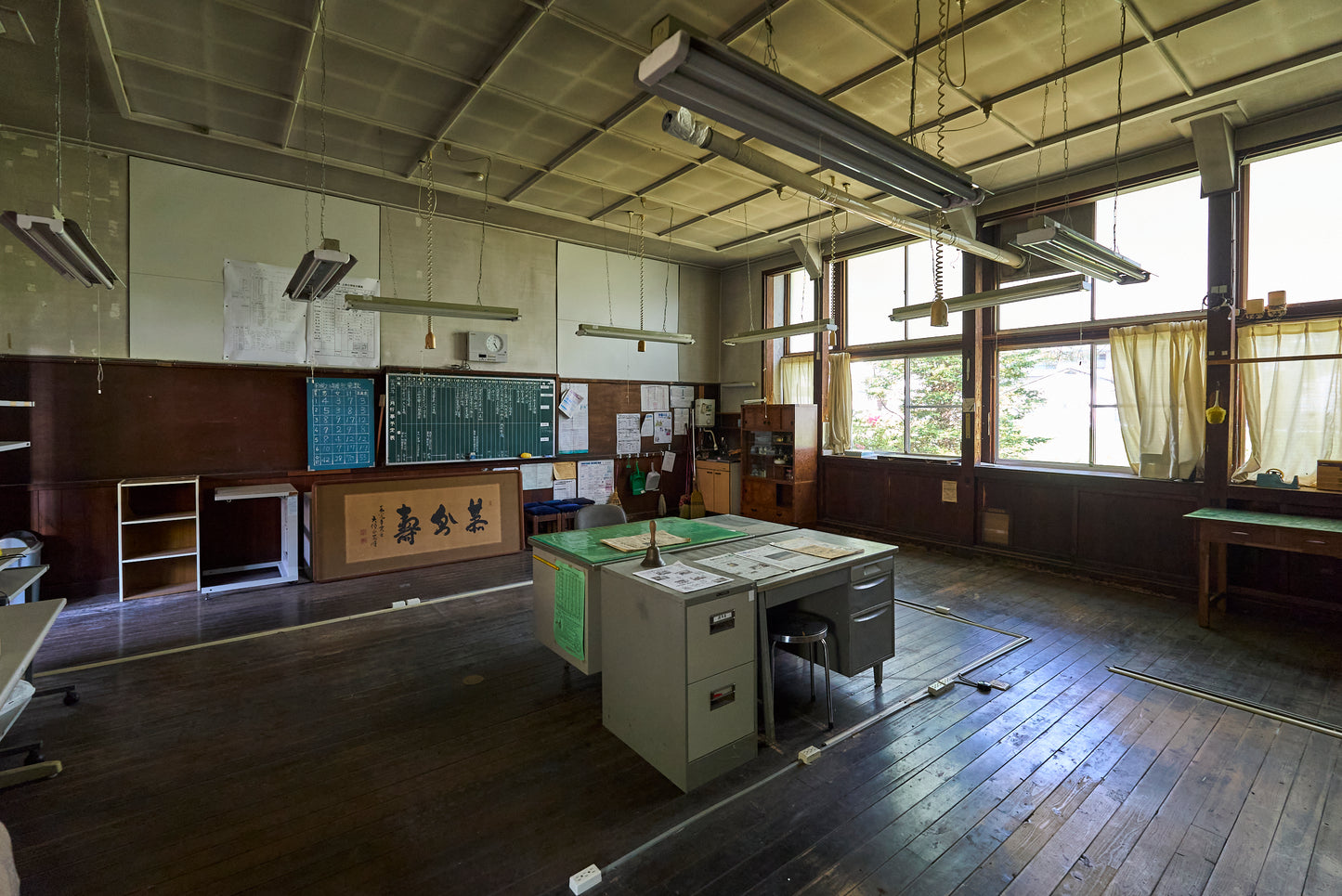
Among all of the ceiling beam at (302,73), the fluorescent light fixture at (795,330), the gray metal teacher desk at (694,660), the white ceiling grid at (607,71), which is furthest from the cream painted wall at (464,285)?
the gray metal teacher desk at (694,660)

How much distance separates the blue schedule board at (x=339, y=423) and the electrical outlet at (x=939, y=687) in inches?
227

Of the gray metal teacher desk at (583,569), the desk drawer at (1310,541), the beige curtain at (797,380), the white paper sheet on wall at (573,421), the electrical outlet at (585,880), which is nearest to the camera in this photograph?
the electrical outlet at (585,880)

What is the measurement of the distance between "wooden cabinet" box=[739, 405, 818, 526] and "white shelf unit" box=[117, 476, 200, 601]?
624 centimetres

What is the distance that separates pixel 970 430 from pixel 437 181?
6.29 m

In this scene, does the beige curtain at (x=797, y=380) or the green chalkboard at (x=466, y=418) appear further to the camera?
the beige curtain at (x=797, y=380)

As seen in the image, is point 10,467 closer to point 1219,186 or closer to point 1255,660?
point 1255,660

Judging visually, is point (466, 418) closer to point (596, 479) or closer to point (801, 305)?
point (596, 479)

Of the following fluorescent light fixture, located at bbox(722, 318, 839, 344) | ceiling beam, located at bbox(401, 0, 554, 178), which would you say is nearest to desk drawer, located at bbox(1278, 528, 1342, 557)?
fluorescent light fixture, located at bbox(722, 318, 839, 344)

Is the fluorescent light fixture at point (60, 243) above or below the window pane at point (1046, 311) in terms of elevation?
below

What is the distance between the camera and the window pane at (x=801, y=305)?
27.4 feet

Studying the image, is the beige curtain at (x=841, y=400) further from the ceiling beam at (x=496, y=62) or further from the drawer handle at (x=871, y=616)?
the ceiling beam at (x=496, y=62)

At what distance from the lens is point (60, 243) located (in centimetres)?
285

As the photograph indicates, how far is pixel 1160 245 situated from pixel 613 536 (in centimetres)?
571

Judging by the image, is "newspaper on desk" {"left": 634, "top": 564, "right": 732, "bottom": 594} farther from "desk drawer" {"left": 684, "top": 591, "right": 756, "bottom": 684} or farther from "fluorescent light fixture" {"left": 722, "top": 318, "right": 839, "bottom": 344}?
"fluorescent light fixture" {"left": 722, "top": 318, "right": 839, "bottom": 344}
